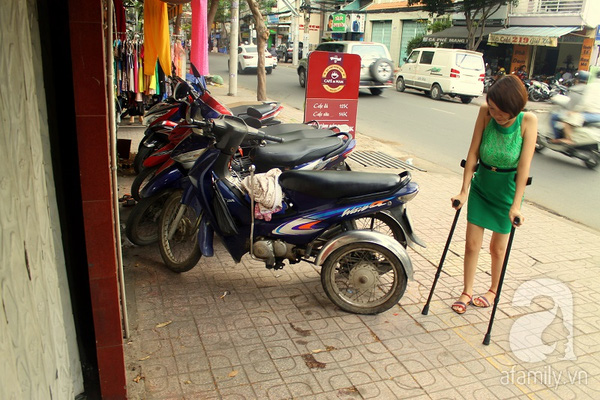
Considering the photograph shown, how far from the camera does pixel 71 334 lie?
8.42 feet

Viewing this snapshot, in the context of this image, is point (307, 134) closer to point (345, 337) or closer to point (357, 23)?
point (345, 337)

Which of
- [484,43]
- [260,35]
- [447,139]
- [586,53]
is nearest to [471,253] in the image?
[260,35]

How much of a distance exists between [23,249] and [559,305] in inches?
151

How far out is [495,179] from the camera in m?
3.60

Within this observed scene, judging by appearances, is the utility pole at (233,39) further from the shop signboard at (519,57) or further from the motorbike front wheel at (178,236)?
the shop signboard at (519,57)

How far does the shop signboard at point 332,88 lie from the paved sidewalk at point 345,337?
9.98 feet

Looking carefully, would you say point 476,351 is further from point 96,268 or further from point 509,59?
point 509,59

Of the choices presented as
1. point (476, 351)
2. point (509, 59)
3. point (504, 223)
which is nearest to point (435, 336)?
point (476, 351)

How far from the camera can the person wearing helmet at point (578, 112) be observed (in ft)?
30.2

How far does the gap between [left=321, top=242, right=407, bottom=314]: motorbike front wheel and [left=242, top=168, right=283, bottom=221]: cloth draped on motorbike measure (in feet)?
1.79

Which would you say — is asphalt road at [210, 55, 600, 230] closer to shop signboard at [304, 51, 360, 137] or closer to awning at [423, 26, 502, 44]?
shop signboard at [304, 51, 360, 137]

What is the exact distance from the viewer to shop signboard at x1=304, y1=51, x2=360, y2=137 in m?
6.99

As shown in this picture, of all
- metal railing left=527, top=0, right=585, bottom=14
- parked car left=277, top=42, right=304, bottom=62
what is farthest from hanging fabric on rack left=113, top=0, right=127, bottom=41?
parked car left=277, top=42, right=304, bottom=62

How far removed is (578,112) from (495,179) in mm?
6932
